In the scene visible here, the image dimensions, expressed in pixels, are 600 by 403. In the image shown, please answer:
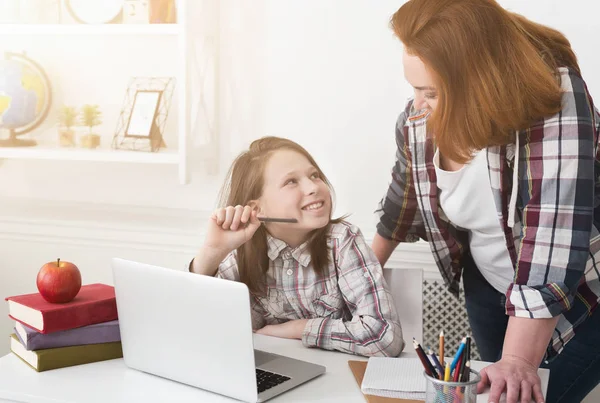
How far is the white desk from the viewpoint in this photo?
122cm

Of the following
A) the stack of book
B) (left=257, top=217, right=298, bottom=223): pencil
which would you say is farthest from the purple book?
(left=257, top=217, right=298, bottom=223): pencil

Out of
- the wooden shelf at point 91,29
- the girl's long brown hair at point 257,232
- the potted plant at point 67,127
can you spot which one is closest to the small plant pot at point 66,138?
the potted plant at point 67,127

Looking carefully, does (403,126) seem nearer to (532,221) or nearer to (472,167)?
(472,167)

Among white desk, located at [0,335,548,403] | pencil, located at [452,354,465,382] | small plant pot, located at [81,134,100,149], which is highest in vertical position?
small plant pot, located at [81,134,100,149]

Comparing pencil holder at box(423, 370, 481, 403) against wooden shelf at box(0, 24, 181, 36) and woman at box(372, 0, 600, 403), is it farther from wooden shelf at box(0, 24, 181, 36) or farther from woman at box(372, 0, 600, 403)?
wooden shelf at box(0, 24, 181, 36)

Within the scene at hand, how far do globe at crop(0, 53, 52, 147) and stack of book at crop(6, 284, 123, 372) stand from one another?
1.11 meters

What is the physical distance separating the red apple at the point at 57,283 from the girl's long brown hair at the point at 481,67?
740 millimetres

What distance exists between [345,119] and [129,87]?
2.31ft

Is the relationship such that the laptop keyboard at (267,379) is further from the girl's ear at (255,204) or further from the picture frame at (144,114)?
the picture frame at (144,114)

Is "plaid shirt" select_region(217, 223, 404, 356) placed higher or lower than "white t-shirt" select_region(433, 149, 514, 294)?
lower

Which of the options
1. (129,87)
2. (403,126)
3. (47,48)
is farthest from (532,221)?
(47,48)

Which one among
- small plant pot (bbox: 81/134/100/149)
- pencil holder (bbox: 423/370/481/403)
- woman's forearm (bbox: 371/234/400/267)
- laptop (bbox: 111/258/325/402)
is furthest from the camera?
small plant pot (bbox: 81/134/100/149)

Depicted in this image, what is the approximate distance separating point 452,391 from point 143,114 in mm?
1494

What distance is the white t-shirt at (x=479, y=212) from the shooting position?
150 centimetres
